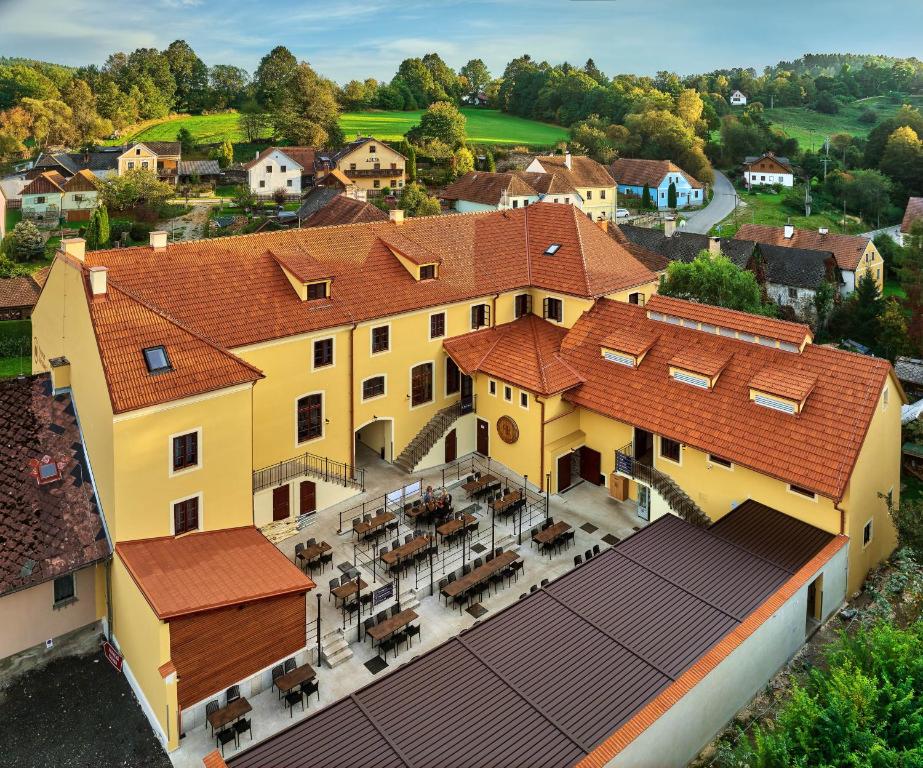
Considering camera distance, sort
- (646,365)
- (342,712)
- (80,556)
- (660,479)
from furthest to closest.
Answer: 1. (646,365)
2. (660,479)
3. (80,556)
4. (342,712)

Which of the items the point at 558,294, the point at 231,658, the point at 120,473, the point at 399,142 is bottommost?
the point at 231,658

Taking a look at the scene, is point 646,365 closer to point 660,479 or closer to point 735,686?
point 660,479

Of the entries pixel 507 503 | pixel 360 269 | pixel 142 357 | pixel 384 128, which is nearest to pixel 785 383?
pixel 507 503

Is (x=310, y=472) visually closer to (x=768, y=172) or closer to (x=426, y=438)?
(x=426, y=438)

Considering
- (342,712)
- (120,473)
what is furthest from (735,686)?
(120,473)

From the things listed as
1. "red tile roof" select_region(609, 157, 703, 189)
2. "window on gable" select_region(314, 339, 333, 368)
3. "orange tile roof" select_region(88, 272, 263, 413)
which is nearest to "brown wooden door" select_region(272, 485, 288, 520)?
"window on gable" select_region(314, 339, 333, 368)

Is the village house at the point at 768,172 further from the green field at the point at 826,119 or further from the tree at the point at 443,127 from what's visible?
the tree at the point at 443,127
